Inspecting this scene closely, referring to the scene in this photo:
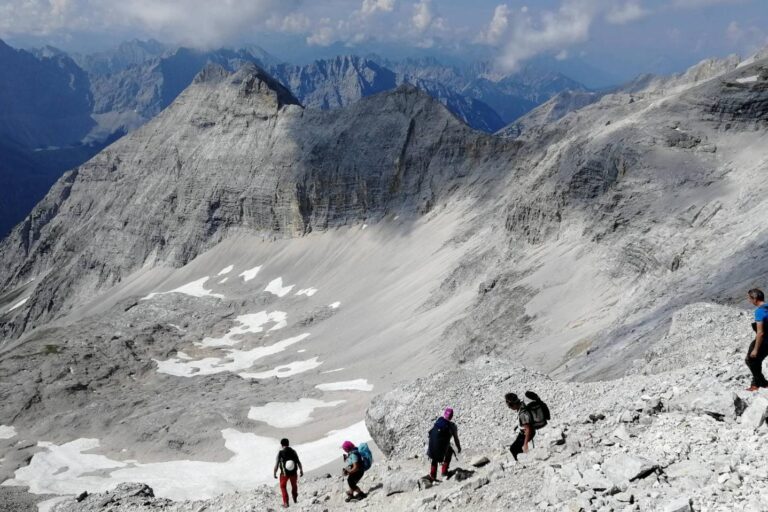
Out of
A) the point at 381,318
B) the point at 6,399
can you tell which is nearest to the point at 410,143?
the point at 381,318

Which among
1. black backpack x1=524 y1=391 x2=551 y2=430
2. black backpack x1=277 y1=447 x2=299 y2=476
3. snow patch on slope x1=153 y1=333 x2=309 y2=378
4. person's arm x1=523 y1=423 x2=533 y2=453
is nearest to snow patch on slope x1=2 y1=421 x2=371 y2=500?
snow patch on slope x1=153 y1=333 x2=309 y2=378

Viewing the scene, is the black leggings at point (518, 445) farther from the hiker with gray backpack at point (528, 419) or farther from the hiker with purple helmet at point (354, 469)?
the hiker with purple helmet at point (354, 469)

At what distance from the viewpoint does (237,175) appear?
12481cm

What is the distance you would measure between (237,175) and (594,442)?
11680 cm

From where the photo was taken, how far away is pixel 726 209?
1943 inches

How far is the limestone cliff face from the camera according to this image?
362 feet

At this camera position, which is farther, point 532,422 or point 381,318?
point 381,318

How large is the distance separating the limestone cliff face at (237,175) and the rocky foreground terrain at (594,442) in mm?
80530

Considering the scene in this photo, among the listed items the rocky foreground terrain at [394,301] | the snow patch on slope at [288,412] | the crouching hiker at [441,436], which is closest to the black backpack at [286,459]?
the rocky foreground terrain at [394,301]

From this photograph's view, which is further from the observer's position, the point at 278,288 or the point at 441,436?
the point at 278,288

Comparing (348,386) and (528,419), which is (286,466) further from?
(348,386)

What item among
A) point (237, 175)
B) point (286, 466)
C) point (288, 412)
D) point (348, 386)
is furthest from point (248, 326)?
point (286, 466)

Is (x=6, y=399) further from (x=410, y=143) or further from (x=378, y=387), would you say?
(x=410, y=143)

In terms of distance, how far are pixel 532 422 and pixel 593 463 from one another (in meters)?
3.20
